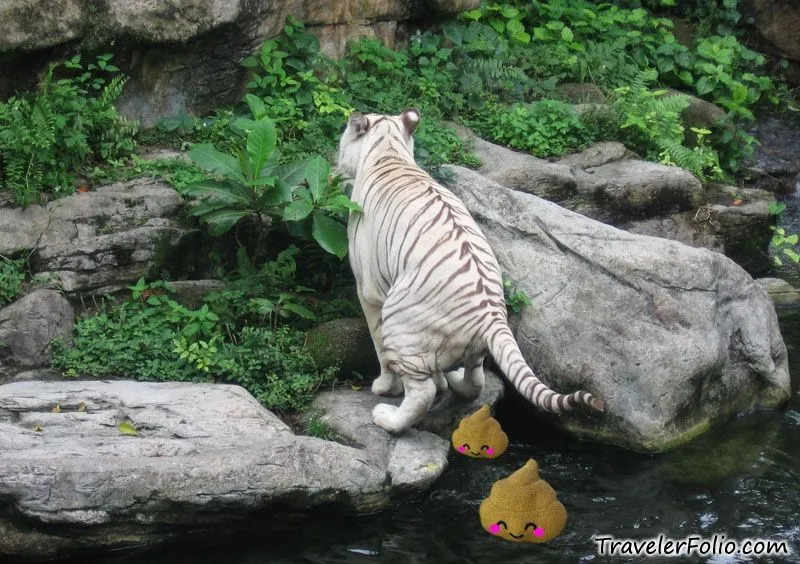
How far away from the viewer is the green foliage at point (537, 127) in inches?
353

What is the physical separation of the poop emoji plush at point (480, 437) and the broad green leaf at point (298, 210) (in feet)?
5.88

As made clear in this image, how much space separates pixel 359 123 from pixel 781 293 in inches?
165

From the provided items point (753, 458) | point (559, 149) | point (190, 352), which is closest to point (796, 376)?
point (753, 458)

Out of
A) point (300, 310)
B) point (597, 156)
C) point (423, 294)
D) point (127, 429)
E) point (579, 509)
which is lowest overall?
point (579, 509)

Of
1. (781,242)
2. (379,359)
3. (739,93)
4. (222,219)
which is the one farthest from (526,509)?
(739,93)

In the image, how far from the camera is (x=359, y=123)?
6.78 meters

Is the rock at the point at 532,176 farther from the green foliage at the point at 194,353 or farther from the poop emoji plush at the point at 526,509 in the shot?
the poop emoji plush at the point at 526,509

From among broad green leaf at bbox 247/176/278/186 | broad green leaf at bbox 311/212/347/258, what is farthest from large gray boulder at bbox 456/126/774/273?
broad green leaf at bbox 247/176/278/186

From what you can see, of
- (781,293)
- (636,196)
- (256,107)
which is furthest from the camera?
(781,293)

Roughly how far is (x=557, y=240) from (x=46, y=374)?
11.6 ft

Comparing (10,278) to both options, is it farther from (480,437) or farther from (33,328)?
(480,437)

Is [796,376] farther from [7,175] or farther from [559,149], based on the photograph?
[7,175]

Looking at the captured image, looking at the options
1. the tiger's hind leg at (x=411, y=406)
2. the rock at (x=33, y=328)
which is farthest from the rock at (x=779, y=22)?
the rock at (x=33, y=328)

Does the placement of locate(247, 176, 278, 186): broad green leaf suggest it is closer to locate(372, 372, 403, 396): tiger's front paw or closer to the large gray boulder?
locate(372, 372, 403, 396): tiger's front paw
